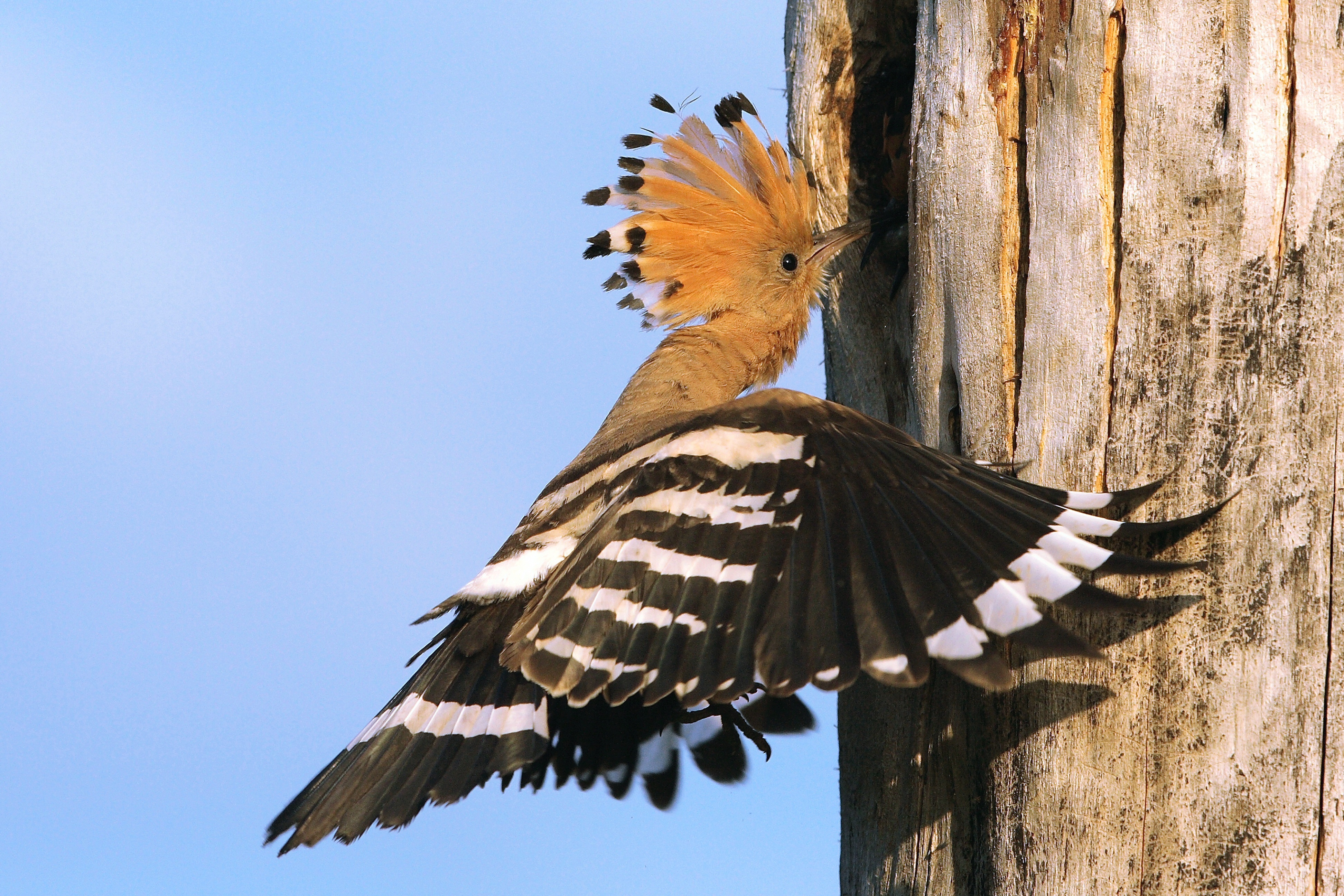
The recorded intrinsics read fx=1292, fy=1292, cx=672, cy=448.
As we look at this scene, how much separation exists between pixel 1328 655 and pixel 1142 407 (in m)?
0.43

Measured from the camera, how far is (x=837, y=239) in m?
3.00

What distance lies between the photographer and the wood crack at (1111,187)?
1.95 meters

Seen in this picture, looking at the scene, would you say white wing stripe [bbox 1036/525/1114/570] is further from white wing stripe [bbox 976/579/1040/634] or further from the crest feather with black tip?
the crest feather with black tip

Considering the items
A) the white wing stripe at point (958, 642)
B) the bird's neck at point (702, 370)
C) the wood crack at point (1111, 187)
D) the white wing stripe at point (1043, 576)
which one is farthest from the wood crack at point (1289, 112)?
the bird's neck at point (702, 370)

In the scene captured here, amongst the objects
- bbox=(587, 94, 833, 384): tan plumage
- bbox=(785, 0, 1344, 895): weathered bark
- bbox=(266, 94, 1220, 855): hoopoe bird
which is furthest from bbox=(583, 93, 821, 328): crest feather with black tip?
bbox=(785, 0, 1344, 895): weathered bark

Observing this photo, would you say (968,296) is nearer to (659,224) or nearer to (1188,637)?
(1188,637)

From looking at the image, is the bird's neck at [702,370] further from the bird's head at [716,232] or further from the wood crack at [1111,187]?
the wood crack at [1111,187]

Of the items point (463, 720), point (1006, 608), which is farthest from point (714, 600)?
point (463, 720)

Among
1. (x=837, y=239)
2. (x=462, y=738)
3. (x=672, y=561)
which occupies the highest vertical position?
(x=837, y=239)

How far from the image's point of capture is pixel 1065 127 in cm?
208

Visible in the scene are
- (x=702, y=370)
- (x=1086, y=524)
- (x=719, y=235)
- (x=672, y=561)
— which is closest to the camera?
(x=1086, y=524)

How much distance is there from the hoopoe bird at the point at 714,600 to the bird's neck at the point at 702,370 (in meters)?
0.05

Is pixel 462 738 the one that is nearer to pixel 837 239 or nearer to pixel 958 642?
pixel 958 642

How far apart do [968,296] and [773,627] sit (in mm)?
719
